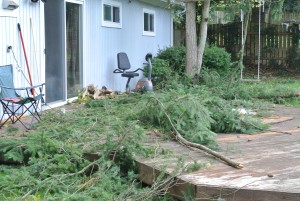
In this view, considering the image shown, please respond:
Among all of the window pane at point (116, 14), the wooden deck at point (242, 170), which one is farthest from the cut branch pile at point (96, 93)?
the wooden deck at point (242, 170)

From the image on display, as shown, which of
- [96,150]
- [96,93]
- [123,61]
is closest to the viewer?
[96,150]

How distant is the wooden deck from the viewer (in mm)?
3559

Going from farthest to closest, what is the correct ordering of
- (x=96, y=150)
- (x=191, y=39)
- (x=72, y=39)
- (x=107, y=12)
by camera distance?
(x=191, y=39), (x=107, y=12), (x=72, y=39), (x=96, y=150)

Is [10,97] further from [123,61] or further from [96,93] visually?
[123,61]

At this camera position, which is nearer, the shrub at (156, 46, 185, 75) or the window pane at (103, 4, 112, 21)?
the window pane at (103, 4, 112, 21)

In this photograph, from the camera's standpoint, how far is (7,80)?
6.84 meters

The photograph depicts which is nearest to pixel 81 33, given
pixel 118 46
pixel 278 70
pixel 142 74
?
pixel 118 46

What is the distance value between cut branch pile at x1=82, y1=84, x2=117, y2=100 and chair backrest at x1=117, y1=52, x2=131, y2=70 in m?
0.96

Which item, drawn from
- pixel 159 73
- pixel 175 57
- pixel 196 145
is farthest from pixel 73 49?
A: pixel 196 145

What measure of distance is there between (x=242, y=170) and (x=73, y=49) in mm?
6103

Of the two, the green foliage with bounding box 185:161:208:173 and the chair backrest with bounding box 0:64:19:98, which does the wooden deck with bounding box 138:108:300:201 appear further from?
the chair backrest with bounding box 0:64:19:98

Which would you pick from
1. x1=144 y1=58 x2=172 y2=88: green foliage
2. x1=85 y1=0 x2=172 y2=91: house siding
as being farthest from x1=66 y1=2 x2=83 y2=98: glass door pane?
x1=144 y1=58 x2=172 y2=88: green foliage

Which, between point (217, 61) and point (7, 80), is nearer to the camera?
point (7, 80)

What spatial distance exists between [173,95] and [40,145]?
188 cm
